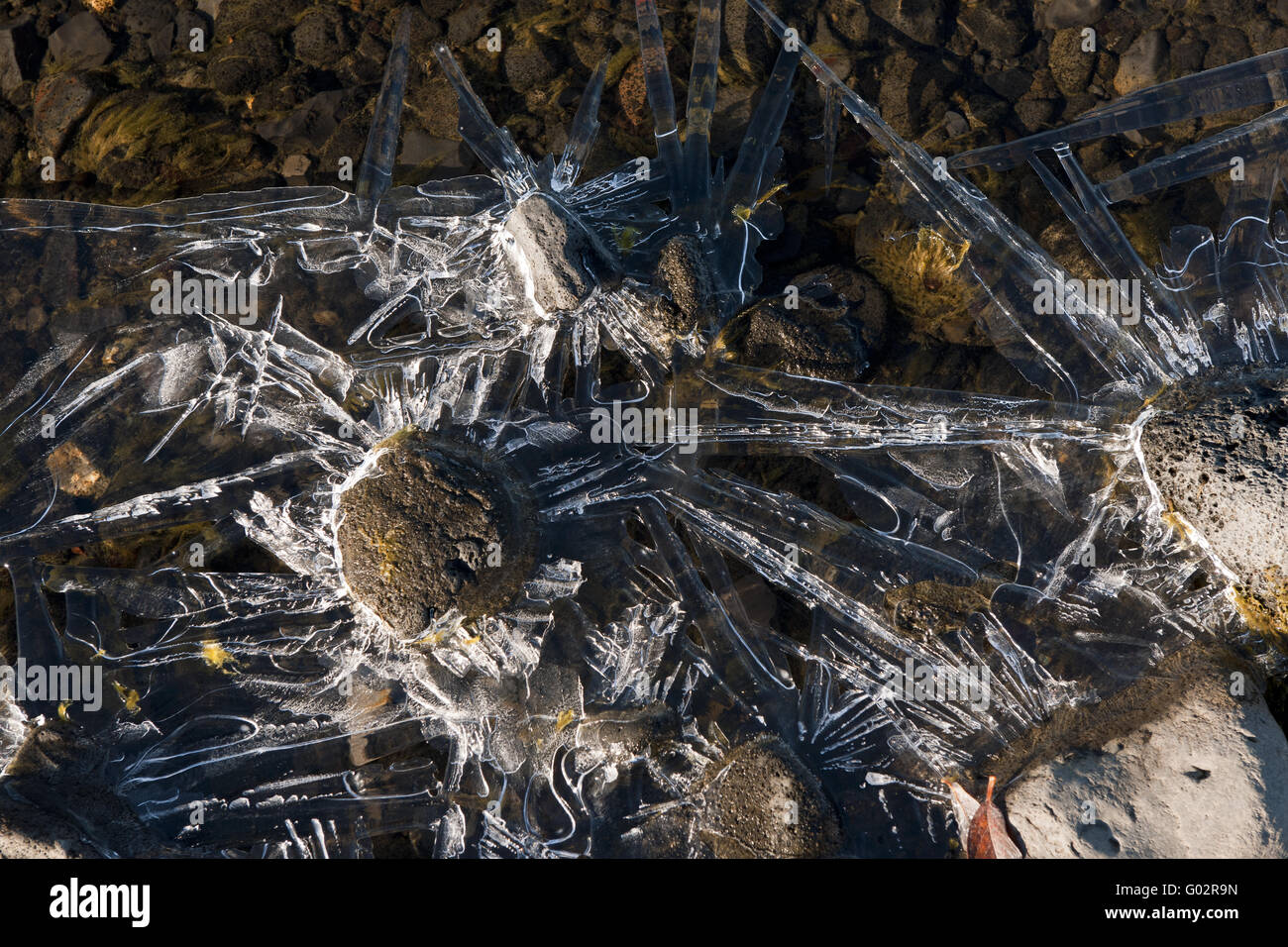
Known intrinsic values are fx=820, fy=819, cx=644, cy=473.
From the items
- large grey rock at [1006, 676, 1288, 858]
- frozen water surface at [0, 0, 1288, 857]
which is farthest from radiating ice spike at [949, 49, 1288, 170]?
large grey rock at [1006, 676, 1288, 858]

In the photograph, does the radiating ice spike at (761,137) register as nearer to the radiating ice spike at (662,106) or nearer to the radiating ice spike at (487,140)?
the radiating ice spike at (662,106)

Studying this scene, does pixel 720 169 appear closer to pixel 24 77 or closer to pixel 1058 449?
pixel 1058 449

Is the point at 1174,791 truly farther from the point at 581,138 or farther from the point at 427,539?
the point at 581,138

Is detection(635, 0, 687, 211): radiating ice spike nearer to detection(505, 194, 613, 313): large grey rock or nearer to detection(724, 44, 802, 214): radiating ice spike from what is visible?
detection(724, 44, 802, 214): radiating ice spike

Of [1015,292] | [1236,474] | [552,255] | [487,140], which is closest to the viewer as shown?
[1236,474]

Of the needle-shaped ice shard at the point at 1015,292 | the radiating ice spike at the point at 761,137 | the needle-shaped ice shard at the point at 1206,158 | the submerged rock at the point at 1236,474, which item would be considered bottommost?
the submerged rock at the point at 1236,474

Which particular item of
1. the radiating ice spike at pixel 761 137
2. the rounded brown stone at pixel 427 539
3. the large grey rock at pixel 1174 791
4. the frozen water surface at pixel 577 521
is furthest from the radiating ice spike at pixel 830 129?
the large grey rock at pixel 1174 791

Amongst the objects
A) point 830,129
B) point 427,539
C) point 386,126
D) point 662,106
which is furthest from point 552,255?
point 830,129
